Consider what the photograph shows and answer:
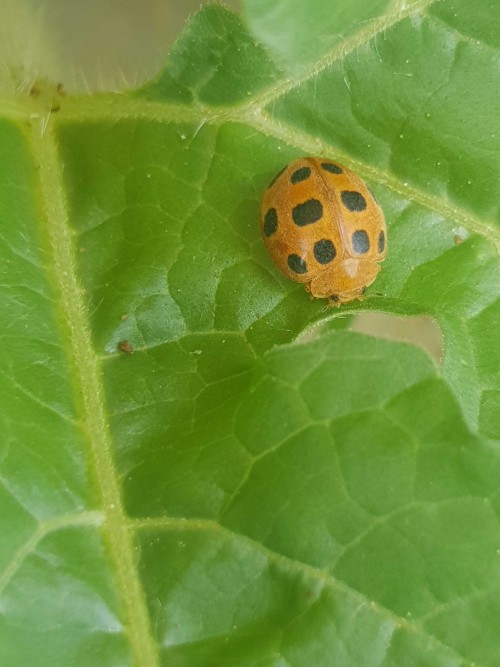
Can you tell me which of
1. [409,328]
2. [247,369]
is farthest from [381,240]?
[409,328]

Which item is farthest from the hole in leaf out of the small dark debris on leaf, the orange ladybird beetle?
the small dark debris on leaf

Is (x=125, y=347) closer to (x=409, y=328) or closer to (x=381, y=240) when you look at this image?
(x=381, y=240)

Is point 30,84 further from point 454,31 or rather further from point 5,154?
point 454,31

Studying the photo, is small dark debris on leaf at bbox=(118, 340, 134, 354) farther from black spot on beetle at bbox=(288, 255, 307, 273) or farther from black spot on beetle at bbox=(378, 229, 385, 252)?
black spot on beetle at bbox=(378, 229, 385, 252)

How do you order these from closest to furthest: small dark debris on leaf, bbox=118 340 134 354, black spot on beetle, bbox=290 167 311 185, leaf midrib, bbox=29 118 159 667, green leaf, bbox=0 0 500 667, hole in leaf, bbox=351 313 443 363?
green leaf, bbox=0 0 500 667 < leaf midrib, bbox=29 118 159 667 < small dark debris on leaf, bbox=118 340 134 354 < black spot on beetle, bbox=290 167 311 185 < hole in leaf, bbox=351 313 443 363

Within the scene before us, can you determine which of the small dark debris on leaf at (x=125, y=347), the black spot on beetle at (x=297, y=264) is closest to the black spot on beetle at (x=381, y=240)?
the black spot on beetle at (x=297, y=264)

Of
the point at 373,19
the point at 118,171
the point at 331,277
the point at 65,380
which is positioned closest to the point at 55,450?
the point at 65,380
